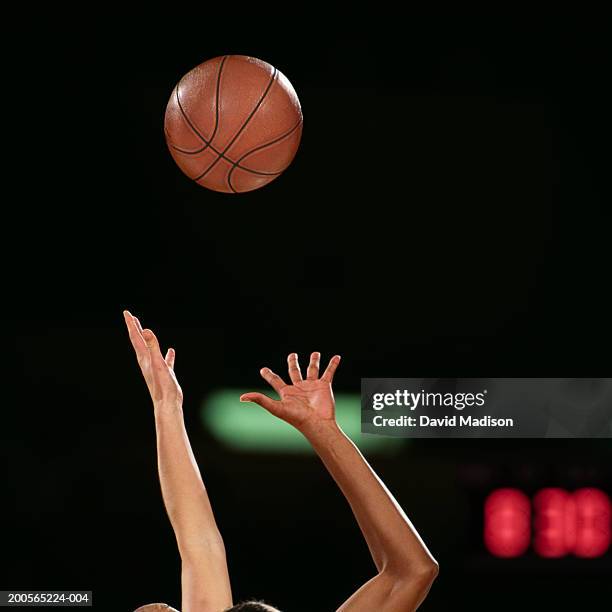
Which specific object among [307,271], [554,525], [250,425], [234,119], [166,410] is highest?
[307,271]

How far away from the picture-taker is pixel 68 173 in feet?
15.0

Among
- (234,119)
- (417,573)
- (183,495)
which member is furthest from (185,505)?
(234,119)

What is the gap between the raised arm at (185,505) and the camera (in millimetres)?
1187

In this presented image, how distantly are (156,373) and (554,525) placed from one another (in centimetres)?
310

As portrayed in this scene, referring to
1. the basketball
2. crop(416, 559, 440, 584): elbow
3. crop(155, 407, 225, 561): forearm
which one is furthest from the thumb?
the basketball

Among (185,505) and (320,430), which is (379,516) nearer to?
(320,430)

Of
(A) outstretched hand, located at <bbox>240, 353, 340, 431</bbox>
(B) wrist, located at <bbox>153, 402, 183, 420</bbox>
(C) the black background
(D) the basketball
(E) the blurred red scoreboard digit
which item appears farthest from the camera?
(C) the black background

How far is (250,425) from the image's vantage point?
4.38m

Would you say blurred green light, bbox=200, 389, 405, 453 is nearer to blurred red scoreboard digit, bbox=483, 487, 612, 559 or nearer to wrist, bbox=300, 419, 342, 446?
blurred red scoreboard digit, bbox=483, 487, 612, 559

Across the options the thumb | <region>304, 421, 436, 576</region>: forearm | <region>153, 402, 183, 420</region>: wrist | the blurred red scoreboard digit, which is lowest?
<region>304, 421, 436, 576</region>: forearm

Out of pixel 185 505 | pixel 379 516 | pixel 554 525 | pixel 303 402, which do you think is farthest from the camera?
pixel 554 525

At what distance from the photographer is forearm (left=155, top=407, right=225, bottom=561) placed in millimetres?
1215

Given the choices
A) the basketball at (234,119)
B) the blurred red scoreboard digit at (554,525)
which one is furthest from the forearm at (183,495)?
the blurred red scoreboard digit at (554,525)

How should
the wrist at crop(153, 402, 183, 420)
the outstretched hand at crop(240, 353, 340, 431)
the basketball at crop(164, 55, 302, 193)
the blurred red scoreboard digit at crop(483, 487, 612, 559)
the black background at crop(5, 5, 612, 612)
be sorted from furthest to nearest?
1. the black background at crop(5, 5, 612, 612)
2. the blurred red scoreboard digit at crop(483, 487, 612, 559)
3. the basketball at crop(164, 55, 302, 193)
4. the wrist at crop(153, 402, 183, 420)
5. the outstretched hand at crop(240, 353, 340, 431)
